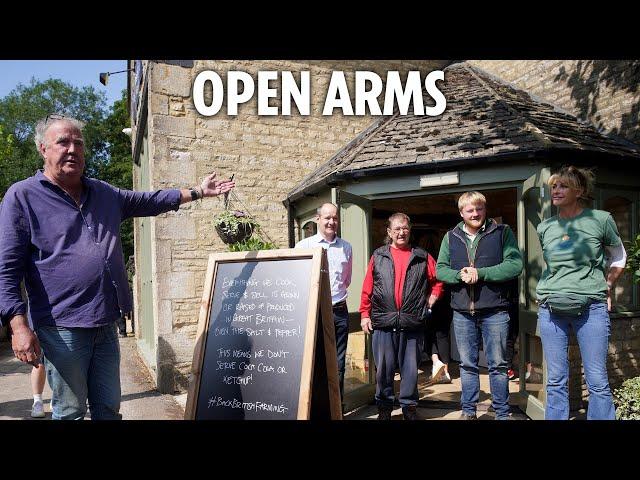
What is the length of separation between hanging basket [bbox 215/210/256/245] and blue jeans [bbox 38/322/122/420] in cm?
196

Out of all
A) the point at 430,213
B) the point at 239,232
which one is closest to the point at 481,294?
the point at 239,232

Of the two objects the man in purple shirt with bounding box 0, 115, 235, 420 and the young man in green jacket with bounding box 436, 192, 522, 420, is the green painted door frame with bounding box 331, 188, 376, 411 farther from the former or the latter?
the man in purple shirt with bounding box 0, 115, 235, 420

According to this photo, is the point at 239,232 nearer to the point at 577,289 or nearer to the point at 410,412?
A: the point at 410,412

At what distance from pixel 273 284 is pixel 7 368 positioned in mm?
7631

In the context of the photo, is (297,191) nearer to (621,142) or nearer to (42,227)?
(621,142)

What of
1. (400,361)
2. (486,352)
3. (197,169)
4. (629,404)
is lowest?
(629,404)

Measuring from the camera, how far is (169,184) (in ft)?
22.6

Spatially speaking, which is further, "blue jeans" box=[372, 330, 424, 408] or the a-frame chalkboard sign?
"blue jeans" box=[372, 330, 424, 408]

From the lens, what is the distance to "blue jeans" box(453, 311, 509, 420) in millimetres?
4234

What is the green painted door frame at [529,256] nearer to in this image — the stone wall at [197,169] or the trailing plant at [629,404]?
the trailing plant at [629,404]

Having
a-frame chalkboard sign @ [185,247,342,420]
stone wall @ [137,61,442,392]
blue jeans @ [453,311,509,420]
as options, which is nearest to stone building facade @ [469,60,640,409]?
blue jeans @ [453,311,509,420]

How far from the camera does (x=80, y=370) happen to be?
260 cm

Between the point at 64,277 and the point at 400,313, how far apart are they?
280cm
